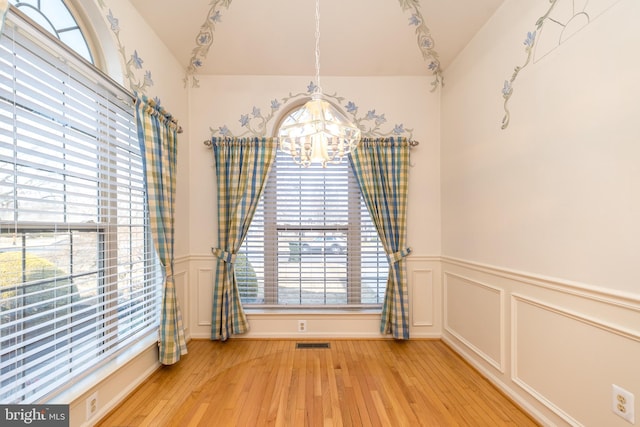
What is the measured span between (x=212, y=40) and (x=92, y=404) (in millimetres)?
3009

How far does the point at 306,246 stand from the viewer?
3232mm

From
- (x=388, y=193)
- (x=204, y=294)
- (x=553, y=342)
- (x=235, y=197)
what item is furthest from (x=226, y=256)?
(x=553, y=342)

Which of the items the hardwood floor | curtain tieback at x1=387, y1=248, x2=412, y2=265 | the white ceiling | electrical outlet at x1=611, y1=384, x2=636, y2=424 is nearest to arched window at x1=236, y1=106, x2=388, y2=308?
curtain tieback at x1=387, y1=248, x2=412, y2=265

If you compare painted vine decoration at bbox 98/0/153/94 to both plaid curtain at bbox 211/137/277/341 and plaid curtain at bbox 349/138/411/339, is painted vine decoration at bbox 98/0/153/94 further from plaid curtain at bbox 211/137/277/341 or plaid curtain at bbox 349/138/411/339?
plaid curtain at bbox 349/138/411/339

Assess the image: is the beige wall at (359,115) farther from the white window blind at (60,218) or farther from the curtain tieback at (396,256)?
the white window blind at (60,218)

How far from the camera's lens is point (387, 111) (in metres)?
3.19

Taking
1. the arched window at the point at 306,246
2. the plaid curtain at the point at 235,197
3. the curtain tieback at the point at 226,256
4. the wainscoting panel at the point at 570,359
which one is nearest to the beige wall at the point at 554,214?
the wainscoting panel at the point at 570,359

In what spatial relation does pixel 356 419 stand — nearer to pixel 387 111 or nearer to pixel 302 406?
pixel 302 406

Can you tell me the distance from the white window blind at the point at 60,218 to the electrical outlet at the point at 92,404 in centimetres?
16

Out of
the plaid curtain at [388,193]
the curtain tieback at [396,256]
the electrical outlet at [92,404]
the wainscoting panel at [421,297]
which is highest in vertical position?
the plaid curtain at [388,193]

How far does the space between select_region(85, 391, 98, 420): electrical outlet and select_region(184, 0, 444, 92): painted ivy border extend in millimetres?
2813

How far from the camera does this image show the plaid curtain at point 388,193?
3084 mm

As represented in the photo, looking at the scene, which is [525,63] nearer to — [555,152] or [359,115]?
[555,152]

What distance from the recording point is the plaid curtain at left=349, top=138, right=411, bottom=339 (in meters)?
3.08
